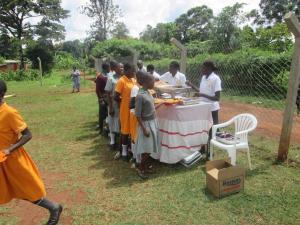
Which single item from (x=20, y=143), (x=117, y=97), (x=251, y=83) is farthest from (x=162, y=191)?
(x=251, y=83)

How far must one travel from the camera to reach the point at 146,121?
4.93 m

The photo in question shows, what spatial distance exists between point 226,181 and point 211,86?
200 centimetres

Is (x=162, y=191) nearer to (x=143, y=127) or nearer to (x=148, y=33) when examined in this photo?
(x=143, y=127)

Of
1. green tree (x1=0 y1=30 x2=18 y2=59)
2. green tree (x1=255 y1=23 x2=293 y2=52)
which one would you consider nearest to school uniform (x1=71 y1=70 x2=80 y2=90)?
green tree (x1=255 y1=23 x2=293 y2=52)

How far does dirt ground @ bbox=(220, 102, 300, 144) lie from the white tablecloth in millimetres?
2453

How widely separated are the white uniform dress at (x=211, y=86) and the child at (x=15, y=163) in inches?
134

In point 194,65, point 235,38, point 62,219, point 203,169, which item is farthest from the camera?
point 235,38

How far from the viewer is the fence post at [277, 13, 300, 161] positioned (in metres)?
4.75

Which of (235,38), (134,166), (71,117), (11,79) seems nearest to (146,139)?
(134,166)

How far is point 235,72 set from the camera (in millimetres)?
11297

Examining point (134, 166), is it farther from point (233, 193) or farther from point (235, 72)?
point (235, 72)

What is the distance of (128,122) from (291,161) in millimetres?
2946

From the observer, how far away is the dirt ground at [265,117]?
293 inches

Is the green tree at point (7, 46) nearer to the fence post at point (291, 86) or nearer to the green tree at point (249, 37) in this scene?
the green tree at point (249, 37)
